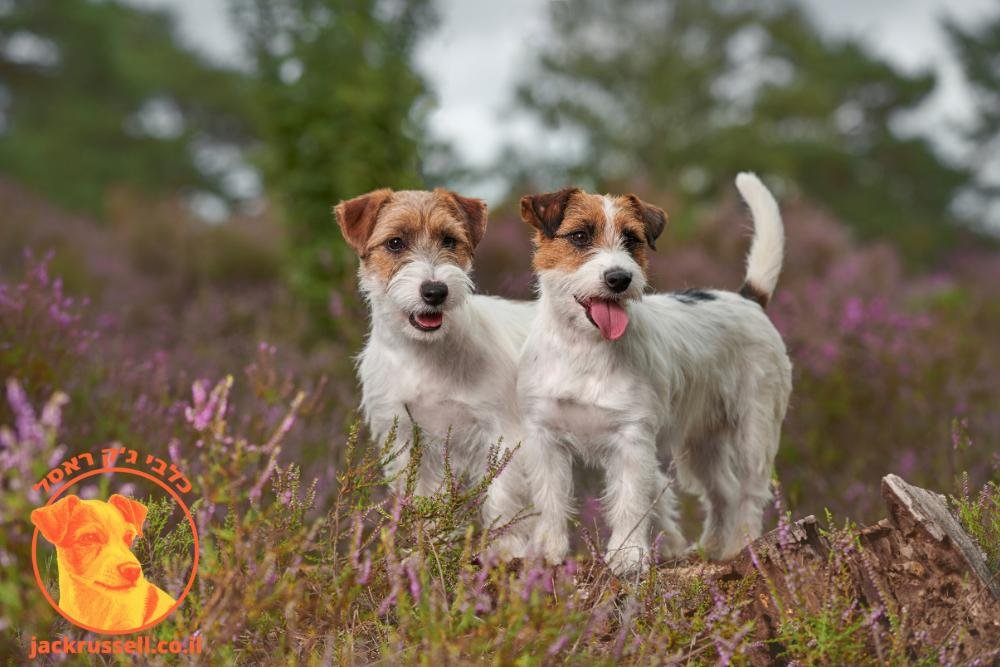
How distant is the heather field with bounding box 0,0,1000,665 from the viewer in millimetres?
2832

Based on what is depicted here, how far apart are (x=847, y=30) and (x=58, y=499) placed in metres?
31.2

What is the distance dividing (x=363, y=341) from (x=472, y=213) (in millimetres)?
1595

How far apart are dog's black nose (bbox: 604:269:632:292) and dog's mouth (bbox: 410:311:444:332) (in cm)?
73

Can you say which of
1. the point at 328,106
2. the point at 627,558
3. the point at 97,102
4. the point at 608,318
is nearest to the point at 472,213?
the point at 608,318

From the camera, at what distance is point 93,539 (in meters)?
2.96

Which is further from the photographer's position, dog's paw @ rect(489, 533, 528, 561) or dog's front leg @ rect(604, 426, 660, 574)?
dog's paw @ rect(489, 533, 528, 561)

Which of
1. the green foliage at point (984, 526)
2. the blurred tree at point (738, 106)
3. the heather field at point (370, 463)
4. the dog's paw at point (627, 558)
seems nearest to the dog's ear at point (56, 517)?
the heather field at point (370, 463)

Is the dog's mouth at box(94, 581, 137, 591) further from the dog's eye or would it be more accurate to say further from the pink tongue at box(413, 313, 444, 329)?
the dog's eye

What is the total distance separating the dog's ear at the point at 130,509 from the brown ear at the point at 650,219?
223cm

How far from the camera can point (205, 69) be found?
1152 inches

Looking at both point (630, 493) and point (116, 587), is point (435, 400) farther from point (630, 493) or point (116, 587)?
point (116, 587)

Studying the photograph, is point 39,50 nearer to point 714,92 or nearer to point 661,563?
point 714,92

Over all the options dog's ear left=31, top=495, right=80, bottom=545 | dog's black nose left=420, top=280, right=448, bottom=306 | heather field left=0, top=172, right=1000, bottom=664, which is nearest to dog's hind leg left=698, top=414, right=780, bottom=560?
heather field left=0, top=172, right=1000, bottom=664

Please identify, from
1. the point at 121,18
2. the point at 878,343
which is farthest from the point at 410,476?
the point at 121,18
